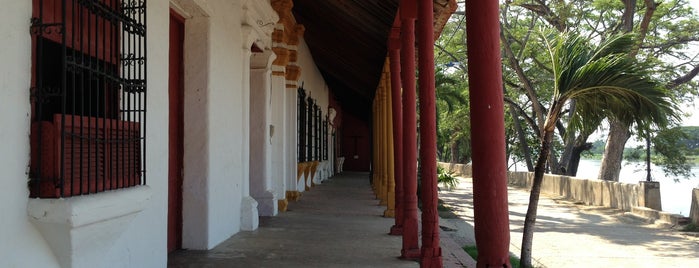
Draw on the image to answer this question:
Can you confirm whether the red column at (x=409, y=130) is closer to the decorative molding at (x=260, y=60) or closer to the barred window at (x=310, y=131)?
the decorative molding at (x=260, y=60)

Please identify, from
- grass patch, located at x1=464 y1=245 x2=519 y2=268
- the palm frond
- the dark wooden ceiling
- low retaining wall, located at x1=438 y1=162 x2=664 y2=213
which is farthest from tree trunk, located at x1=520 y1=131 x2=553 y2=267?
low retaining wall, located at x1=438 y1=162 x2=664 y2=213

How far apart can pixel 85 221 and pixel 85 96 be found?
0.70 meters

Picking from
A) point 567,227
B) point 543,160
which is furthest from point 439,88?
point 543,160

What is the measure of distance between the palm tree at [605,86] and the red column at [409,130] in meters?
1.39

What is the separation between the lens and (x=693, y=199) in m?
11.7

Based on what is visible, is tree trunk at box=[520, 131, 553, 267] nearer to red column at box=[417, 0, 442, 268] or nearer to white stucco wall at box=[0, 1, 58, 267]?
red column at box=[417, 0, 442, 268]

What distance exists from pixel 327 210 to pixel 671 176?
21154 millimetres

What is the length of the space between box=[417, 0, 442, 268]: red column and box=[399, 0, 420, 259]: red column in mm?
719

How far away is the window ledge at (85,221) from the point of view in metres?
2.66

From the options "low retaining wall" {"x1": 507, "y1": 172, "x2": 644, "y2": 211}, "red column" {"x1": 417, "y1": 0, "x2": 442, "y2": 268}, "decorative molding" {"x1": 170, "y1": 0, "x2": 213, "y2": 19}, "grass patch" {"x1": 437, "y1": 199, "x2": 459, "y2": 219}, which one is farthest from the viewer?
"low retaining wall" {"x1": 507, "y1": 172, "x2": 644, "y2": 211}

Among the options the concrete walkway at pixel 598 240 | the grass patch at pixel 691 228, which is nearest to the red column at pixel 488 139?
the concrete walkway at pixel 598 240

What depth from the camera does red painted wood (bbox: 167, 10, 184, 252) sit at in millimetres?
5219

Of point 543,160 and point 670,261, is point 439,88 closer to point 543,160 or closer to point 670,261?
point 670,261

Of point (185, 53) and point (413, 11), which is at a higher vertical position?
point (413, 11)
